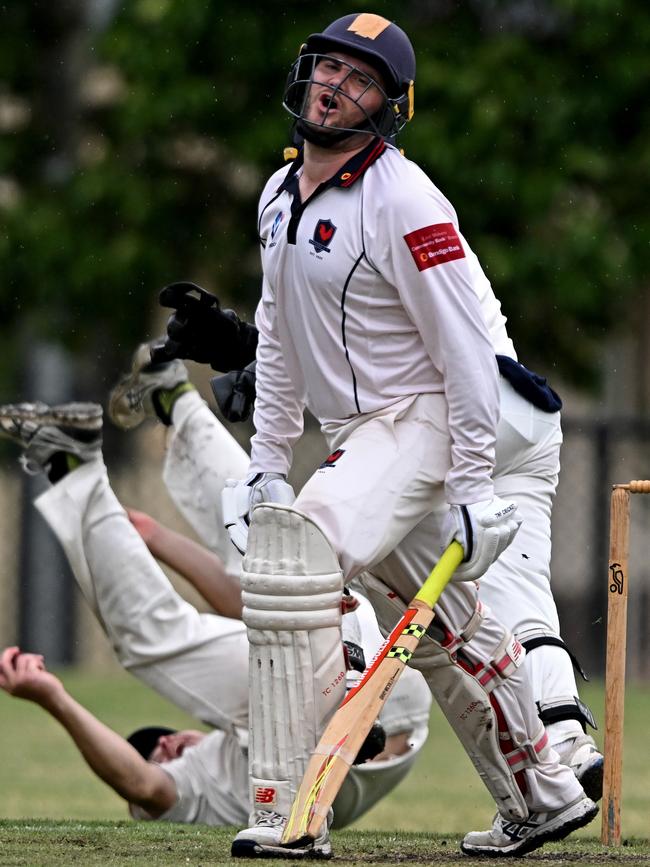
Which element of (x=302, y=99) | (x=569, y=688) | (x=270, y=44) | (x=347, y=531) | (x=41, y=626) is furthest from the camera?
(x=41, y=626)

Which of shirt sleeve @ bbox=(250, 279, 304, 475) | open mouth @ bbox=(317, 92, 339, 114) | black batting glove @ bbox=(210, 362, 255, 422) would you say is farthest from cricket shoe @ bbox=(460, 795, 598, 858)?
open mouth @ bbox=(317, 92, 339, 114)

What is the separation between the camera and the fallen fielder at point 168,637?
629 cm

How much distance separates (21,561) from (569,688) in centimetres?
817

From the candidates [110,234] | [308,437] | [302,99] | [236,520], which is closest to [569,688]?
[236,520]

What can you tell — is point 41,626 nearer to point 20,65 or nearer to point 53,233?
point 53,233

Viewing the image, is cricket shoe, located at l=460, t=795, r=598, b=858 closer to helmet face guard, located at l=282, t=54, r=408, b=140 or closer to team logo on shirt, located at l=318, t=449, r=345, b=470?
team logo on shirt, located at l=318, t=449, r=345, b=470

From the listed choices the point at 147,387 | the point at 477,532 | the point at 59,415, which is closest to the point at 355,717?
the point at 477,532

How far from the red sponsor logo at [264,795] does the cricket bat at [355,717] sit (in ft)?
0.24

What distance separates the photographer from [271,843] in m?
4.41

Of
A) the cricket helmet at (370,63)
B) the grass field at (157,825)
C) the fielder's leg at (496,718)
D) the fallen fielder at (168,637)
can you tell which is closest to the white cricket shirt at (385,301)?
the cricket helmet at (370,63)

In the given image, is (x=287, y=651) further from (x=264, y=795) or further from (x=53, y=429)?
(x=53, y=429)

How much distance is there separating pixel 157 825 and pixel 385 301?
2.22 metres

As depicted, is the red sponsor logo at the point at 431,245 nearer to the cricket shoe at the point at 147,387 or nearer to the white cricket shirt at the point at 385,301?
the white cricket shirt at the point at 385,301

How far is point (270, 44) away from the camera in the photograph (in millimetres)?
12234
